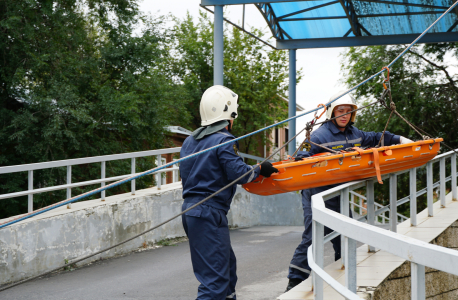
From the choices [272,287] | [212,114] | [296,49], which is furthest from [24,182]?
[212,114]

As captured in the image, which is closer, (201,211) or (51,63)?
(201,211)

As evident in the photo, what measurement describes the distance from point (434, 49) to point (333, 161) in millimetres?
16726

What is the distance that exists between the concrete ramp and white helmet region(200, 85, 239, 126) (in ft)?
5.25

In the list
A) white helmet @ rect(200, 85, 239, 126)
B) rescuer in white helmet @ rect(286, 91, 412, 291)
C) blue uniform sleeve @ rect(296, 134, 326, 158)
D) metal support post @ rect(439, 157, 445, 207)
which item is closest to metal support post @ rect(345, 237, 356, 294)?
white helmet @ rect(200, 85, 239, 126)

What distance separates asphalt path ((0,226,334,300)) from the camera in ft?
19.6

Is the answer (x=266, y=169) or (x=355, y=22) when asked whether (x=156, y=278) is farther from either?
(x=355, y=22)

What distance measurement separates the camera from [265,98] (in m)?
37.7

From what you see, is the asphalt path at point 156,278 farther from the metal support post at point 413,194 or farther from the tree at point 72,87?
the tree at point 72,87

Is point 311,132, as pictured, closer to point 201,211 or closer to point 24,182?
point 201,211

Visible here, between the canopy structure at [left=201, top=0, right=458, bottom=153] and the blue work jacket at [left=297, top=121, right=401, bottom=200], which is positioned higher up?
the canopy structure at [left=201, top=0, right=458, bottom=153]

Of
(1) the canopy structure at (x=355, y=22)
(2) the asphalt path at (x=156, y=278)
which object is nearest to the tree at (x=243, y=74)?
(1) the canopy structure at (x=355, y=22)

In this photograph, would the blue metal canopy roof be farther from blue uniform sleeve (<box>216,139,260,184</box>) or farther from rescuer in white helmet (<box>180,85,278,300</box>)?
blue uniform sleeve (<box>216,139,260,184</box>)

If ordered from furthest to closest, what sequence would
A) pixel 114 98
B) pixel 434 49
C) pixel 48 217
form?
pixel 434 49
pixel 114 98
pixel 48 217

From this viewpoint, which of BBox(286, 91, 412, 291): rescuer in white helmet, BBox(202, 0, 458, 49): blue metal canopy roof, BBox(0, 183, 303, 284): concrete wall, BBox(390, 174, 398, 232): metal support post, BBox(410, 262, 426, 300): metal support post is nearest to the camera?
BBox(410, 262, 426, 300): metal support post
